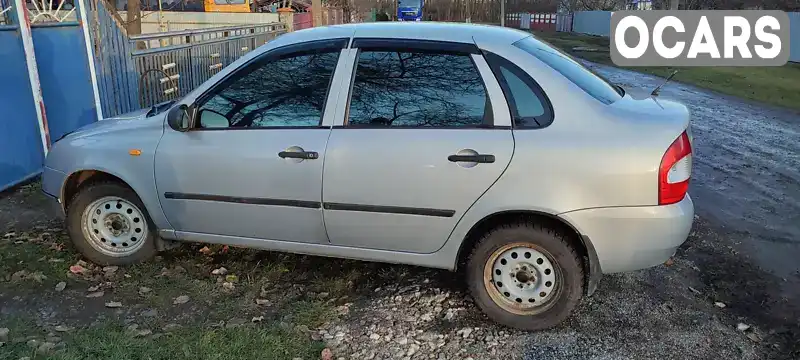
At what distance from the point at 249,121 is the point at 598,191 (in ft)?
7.24

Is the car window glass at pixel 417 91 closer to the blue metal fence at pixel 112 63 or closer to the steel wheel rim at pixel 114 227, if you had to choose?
the steel wheel rim at pixel 114 227

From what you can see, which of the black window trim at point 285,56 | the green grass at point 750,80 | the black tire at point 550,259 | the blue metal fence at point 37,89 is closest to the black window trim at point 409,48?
the black window trim at point 285,56

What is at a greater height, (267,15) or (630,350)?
(267,15)

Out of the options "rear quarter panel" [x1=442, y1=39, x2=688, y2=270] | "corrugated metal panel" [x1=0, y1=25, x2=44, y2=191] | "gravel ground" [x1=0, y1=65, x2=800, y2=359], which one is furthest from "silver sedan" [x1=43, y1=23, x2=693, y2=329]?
"corrugated metal panel" [x1=0, y1=25, x2=44, y2=191]

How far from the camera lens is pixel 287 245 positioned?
13.5 feet

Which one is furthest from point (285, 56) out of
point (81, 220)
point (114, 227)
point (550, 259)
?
point (550, 259)

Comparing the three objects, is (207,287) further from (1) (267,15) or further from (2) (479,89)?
(1) (267,15)

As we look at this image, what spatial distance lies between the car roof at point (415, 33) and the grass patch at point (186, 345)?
188 centimetres

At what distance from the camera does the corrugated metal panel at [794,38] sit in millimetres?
23188

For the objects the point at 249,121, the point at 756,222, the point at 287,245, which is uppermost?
the point at 249,121

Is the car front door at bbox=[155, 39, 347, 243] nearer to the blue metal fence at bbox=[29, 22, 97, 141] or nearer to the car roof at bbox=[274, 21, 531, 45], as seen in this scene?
the car roof at bbox=[274, 21, 531, 45]

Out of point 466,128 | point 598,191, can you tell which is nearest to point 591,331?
point 598,191

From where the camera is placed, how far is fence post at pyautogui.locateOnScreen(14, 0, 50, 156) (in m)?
6.20

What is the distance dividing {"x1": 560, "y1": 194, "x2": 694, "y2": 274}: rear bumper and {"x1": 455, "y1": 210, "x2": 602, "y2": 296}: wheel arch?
4 cm
